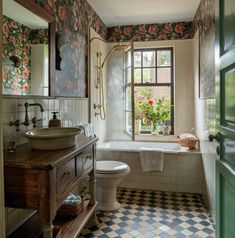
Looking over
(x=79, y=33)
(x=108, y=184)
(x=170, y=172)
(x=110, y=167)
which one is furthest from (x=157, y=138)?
(x=79, y=33)

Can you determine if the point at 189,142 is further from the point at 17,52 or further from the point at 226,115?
the point at 17,52

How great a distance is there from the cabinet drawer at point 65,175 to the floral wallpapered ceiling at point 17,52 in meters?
0.66

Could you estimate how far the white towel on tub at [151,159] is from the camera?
3203 millimetres

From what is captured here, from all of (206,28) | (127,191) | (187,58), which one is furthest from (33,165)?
(187,58)

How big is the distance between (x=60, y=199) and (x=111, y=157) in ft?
6.60

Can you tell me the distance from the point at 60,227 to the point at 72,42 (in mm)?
1960

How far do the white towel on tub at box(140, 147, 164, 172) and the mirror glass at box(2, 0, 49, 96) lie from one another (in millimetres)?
1626

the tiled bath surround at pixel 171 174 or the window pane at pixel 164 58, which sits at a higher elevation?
the window pane at pixel 164 58

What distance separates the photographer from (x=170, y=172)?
3258 mm

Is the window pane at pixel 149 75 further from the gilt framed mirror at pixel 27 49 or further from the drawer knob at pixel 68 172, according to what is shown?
the drawer knob at pixel 68 172

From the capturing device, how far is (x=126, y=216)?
2510 mm

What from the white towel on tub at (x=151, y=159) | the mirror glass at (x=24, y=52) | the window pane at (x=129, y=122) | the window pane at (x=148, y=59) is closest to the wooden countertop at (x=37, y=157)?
the mirror glass at (x=24, y=52)

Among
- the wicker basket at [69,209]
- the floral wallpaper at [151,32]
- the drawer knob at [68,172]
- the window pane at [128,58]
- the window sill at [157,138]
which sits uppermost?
the floral wallpaper at [151,32]

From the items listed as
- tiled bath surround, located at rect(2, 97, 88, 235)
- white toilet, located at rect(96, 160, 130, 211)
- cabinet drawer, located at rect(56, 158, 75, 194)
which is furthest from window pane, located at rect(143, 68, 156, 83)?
cabinet drawer, located at rect(56, 158, 75, 194)
